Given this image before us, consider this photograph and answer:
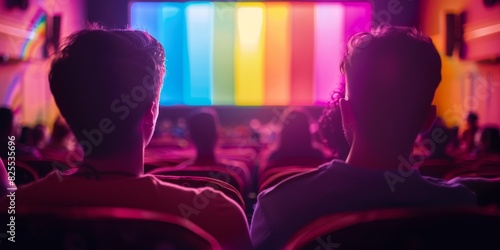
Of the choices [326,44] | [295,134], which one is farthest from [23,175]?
[326,44]

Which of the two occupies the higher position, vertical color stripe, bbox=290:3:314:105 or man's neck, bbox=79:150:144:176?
vertical color stripe, bbox=290:3:314:105

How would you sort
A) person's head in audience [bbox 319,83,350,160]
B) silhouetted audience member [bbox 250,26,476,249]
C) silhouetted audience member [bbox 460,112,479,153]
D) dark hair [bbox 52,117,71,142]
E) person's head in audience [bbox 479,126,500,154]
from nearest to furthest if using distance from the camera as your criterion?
silhouetted audience member [bbox 250,26,476,249]
person's head in audience [bbox 319,83,350,160]
dark hair [bbox 52,117,71,142]
person's head in audience [bbox 479,126,500,154]
silhouetted audience member [bbox 460,112,479,153]

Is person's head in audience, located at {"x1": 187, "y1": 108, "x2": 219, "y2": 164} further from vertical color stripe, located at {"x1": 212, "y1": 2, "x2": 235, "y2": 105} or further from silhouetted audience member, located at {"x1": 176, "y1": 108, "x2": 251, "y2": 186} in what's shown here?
vertical color stripe, located at {"x1": 212, "y1": 2, "x2": 235, "y2": 105}

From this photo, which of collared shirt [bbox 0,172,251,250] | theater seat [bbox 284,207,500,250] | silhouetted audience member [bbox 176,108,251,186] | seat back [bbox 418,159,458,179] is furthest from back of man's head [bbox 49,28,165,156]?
silhouetted audience member [bbox 176,108,251,186]

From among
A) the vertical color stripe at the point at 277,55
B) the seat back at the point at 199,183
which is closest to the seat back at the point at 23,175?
the seat back at the point at 199,183

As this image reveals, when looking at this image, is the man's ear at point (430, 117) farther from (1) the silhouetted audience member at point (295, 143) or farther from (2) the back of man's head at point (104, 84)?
(1) the silhouetted audience member at point (295, 143)

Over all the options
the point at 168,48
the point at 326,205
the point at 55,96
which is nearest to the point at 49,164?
the point at 55,96

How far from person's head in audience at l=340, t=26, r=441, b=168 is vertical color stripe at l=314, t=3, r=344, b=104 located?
10954 mm

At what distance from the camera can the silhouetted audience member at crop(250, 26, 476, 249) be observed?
4.51 ft

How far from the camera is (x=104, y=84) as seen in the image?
1403 mm

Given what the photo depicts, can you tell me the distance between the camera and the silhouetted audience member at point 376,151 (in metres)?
1.37

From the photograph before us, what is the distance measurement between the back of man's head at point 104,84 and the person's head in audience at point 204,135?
7.46 feet

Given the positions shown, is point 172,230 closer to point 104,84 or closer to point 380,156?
point 104,84

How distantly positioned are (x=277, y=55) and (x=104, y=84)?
36.3ft
